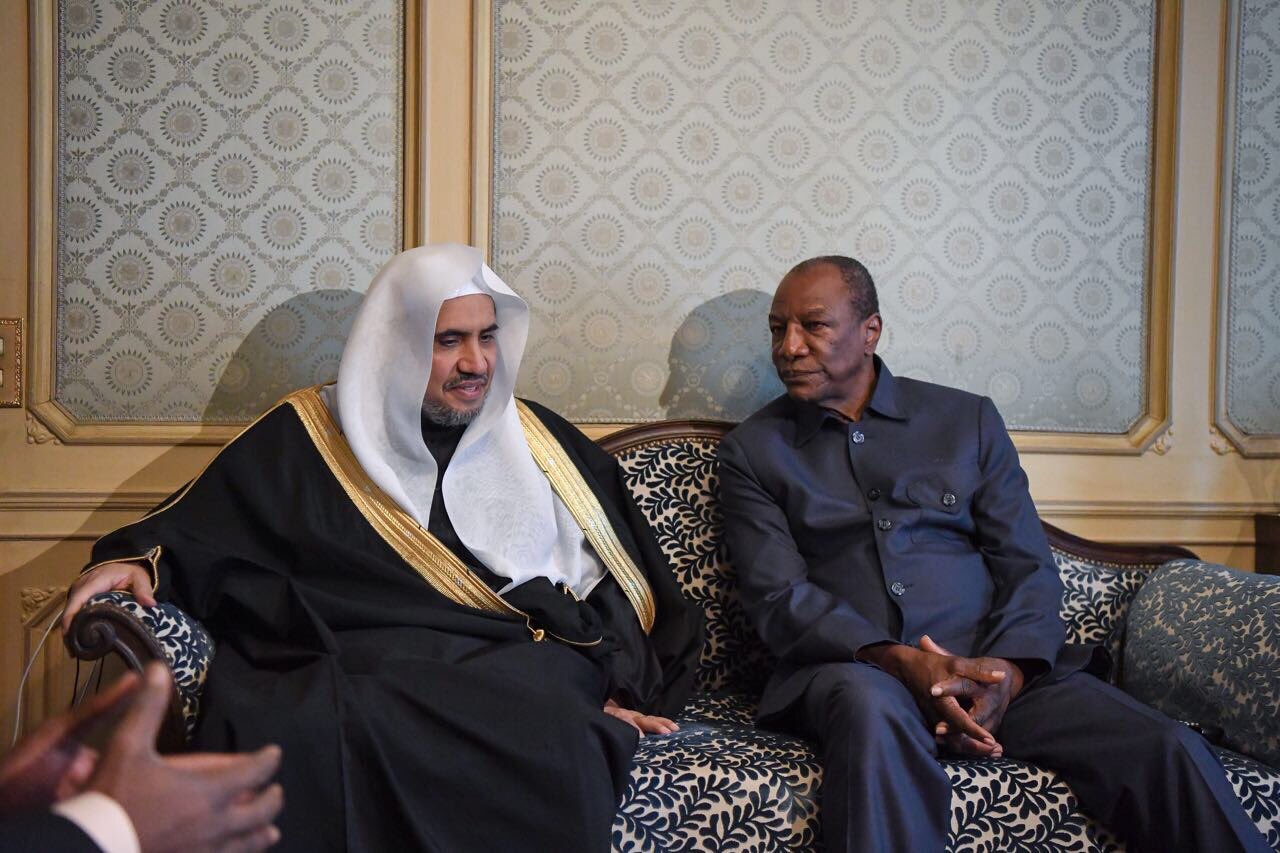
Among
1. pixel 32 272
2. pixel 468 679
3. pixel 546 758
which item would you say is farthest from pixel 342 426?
pixel 32 272

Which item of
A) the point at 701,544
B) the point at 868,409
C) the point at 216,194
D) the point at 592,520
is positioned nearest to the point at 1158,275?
the point at 868,409

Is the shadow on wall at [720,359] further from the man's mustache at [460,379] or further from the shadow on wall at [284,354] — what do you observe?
the shadow on wall at [284,354]

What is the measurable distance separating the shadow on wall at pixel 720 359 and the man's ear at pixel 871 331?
0.43 metres

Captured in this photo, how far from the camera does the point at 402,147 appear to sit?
122 inches

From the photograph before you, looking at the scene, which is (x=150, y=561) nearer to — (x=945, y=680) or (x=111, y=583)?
(x=111, y=583)

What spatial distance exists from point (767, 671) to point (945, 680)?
678 millimetres

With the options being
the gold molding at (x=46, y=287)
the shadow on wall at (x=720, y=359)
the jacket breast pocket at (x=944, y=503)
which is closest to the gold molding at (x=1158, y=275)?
the jacket breast pocket at (x=944, y=503)

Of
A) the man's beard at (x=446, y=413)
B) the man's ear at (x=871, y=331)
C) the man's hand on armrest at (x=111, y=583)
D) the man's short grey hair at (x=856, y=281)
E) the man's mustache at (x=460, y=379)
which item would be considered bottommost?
the man's hand on armrest at (x=111, y=583)

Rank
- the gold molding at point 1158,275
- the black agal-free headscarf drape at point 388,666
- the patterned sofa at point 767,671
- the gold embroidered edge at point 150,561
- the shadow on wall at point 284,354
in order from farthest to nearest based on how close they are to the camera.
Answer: the gold molding at point 1158,275
the shadow on wall at point 284,354
the gold embroidered edge at point 150,561
the patterned sofa at point 767,671
the black agal-free headscarf drape at point 388,666

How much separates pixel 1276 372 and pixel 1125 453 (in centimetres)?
59

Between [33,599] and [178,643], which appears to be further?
[33,599]

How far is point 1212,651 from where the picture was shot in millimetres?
2395

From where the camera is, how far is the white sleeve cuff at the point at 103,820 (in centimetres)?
78

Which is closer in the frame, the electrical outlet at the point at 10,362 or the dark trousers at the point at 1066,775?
the dark trousers at the point at 1066,775
